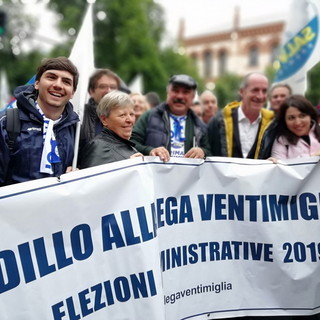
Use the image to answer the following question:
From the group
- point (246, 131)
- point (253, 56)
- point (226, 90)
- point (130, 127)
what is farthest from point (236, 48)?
point (130, 127)

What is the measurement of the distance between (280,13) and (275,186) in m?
52.9

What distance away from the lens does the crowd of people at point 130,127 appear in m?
2.87

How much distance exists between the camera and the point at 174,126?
432cm

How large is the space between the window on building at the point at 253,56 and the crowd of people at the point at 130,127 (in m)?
49.0

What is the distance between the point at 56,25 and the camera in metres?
26.1

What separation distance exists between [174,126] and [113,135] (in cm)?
121

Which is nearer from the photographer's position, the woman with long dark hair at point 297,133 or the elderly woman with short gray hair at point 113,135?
the elderly woman with short gray hair at point 113,135

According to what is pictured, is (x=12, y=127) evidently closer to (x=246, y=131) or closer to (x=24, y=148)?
(x=24, y=148)

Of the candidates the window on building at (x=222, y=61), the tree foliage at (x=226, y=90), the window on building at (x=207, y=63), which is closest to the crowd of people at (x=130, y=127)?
the tree foliage at (x=226, y=90)

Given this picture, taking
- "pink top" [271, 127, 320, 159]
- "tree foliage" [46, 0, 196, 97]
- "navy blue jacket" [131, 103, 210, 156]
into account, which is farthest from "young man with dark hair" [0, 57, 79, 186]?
"tree foliage" [46, 0, 196, 97]

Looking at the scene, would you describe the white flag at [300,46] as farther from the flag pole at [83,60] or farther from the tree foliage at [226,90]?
the tree foliage at [226,90]

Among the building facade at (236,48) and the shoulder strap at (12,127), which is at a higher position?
the building facade at (236,48)

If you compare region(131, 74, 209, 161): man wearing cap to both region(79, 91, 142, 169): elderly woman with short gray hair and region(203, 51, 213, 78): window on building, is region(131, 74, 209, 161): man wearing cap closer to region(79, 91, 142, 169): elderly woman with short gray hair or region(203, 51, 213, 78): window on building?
region(79, 91, 142, 169): elderly woman with short gray hair

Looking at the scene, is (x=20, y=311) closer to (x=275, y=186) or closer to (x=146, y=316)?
(x=146, y=316)
